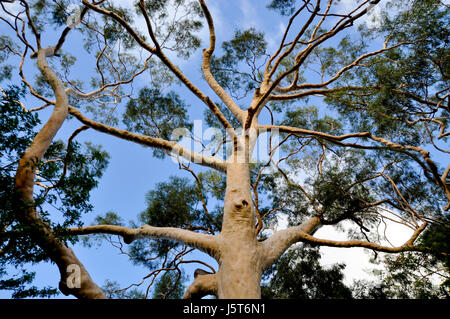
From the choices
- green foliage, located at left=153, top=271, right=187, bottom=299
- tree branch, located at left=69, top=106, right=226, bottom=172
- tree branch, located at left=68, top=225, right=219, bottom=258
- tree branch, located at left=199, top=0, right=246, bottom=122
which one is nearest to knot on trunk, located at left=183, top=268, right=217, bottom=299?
tree branch, located at left=68, top=225, right=219, bottom=258

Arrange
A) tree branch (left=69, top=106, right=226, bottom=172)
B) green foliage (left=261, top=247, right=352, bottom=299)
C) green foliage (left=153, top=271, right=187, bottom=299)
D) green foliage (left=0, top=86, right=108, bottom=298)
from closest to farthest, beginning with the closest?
green foliage (left=0, top=86, right=108, bottom=298)
tree branch (left=69, top=106, right=226, bottom=172)
green foliage (left=261, top=247, right=352, bottom=299)
green foliage (left=153, top=271, right=187, bottom=299)

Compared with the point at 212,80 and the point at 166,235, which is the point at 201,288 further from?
the point at 212,80

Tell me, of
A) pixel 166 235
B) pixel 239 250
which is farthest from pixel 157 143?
pixel 239 250

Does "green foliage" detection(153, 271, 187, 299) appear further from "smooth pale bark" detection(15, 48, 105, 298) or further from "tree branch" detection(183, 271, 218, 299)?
"smooth pale bark" detection(15, 48, 105, 298)

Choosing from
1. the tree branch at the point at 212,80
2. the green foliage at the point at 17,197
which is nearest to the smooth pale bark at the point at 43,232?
the green foliage at the point at 17,197

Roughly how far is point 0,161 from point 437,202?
5.71 metres

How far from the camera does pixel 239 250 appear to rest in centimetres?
250

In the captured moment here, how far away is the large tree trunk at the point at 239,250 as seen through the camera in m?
2.25

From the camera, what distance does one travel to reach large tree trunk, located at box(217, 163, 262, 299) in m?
2.25

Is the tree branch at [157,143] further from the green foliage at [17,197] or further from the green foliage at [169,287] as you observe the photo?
the green foliage at [169,287]

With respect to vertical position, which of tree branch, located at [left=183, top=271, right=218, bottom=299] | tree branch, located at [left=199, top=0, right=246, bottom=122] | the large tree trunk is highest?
tree branch, located at [left=199, top=0, right=246, bottom=122]

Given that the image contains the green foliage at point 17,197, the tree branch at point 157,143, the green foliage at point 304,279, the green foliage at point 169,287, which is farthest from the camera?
the green foliage at point 169,287

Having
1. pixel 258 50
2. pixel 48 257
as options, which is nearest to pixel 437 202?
pixel 258 50

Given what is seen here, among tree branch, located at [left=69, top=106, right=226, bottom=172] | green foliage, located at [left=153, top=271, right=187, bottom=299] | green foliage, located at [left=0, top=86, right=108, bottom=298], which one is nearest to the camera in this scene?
green foliage, located at [left=0, top=86, right=108, bottom=298]
